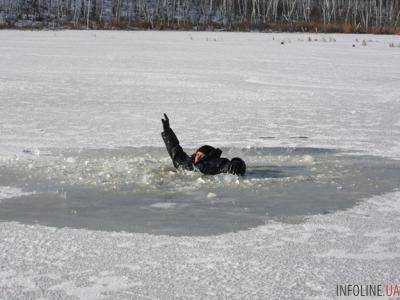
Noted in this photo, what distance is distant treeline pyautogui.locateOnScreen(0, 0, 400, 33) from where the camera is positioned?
57959 mm

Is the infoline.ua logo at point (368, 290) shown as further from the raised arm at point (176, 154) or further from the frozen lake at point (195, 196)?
the raised arm at point (176, 154)

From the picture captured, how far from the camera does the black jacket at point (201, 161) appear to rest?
686 centimetres

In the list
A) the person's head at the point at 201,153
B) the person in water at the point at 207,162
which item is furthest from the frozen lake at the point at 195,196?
the person's head at the point at 201,153

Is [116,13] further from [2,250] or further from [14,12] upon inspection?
[2,250]

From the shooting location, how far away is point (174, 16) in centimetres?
7169

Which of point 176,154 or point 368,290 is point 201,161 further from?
point 368,290

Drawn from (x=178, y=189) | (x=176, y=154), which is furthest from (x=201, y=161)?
(x=178, y=189)

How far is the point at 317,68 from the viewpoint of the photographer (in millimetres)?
21203

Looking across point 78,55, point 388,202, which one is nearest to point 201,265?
point 388,202

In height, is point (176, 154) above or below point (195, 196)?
above

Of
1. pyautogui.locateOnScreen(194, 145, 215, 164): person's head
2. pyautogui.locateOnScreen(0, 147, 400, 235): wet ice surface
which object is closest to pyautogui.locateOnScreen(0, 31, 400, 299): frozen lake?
pyautogui.locateOnScreen(0, 147, 400, 235): wet ice surface

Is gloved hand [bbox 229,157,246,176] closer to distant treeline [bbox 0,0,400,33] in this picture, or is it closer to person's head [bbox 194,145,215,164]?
person's head [bbox 194,145,215,164]

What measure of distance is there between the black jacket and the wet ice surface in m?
0.08

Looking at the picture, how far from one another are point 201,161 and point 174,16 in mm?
66204
